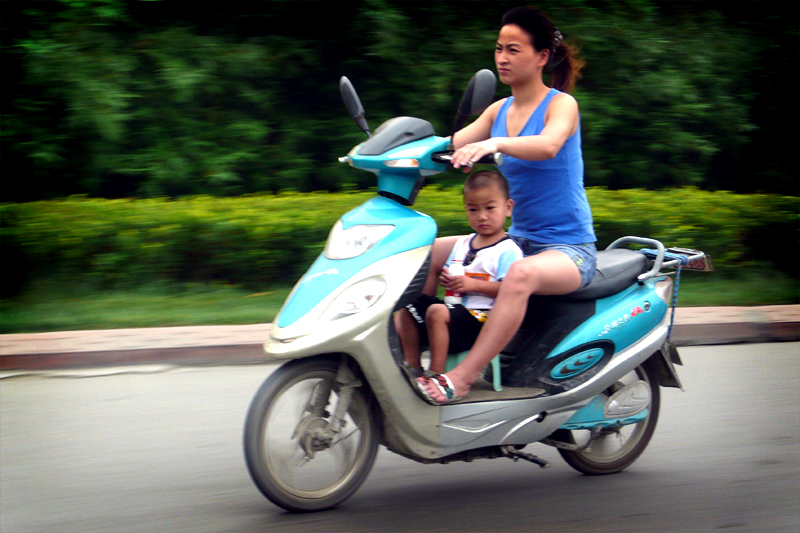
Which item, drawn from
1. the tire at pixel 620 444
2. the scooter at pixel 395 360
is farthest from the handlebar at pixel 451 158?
the tire at pixel 620 444

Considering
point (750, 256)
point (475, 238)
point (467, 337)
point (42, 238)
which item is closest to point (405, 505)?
point (467, 337)

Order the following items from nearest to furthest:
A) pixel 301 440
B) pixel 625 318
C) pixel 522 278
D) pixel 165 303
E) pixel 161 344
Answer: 1. pixel 301 440
2. pixel 522 278
3. pixel 625 318
4. pixel 161 344
5. pixel 165 303

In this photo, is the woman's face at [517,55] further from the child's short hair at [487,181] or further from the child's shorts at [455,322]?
the child's shorts at [455,322]

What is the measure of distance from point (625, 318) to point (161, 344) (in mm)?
2932

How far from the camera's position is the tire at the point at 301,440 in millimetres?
3064

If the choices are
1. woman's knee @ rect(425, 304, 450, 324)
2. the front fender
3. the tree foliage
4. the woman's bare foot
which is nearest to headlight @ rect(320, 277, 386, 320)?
woman's knee @ rect(425, 304, 450, 324)

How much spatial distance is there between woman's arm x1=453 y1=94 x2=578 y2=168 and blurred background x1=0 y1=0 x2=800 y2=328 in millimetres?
3756

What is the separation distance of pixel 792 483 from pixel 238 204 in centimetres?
514

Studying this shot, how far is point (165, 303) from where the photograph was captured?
21.4 ft

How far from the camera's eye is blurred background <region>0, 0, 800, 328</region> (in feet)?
23.3

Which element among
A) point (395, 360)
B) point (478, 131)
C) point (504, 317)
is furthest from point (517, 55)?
point (395, 360)

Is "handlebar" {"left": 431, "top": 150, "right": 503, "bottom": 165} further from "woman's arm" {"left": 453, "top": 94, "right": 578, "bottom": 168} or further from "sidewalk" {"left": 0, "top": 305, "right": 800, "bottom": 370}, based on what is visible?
"sidewalk" {"left": 0, "top": 305, "right": 800, "bottom": 370}

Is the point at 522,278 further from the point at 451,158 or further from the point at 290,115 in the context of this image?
the point at 290,115

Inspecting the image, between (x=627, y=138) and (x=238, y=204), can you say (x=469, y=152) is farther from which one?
(x=627, y=138)
